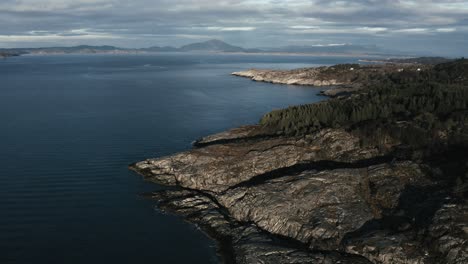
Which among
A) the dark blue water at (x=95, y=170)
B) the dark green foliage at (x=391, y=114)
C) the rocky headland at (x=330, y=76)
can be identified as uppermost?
the rocky headland at (x=330, y=76)

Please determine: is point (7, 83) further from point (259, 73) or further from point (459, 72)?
point (459, 72)

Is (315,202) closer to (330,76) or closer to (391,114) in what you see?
(391,114)

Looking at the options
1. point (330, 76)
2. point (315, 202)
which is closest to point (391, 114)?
point (315, 202)

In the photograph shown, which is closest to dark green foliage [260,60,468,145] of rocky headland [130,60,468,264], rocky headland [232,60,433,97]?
rocky headland [130,60,468,264]

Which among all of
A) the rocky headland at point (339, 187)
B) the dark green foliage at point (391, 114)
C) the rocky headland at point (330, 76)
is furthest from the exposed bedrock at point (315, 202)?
the rocky headland at point (330, 76)

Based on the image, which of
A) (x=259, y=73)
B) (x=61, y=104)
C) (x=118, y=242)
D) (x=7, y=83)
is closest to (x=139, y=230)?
(x=118, y=242)

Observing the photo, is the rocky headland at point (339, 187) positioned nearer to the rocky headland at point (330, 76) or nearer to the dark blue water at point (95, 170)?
the dark blue water at point (95, 170)

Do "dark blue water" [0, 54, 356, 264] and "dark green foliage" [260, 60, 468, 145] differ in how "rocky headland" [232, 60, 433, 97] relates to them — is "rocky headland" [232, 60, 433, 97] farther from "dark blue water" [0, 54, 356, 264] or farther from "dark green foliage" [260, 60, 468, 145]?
"dark green foliage" [260, 60, 468, 145]
